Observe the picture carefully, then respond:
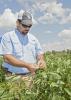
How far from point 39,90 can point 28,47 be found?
203cm

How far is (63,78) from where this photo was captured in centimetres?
434

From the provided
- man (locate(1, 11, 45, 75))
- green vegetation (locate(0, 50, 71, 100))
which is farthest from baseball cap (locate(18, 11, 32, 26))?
green vegetation (locate(0, 50, 71, 100))

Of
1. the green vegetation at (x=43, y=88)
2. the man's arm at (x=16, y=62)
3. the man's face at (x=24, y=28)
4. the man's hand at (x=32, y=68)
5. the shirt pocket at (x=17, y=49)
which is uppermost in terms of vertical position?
the man's face at (x=24, y=28)

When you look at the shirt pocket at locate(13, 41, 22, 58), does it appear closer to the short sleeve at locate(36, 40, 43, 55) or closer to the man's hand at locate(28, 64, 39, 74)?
the short sleeve at locate(36, 40, 43, 55)

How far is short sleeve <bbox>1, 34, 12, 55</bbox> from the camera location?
6.27 meters

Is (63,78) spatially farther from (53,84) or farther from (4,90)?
(4,90)

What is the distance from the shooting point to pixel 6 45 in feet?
20.6

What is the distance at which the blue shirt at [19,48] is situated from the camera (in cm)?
633

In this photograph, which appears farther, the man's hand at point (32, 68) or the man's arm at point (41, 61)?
the man's arm at point (41, 61)

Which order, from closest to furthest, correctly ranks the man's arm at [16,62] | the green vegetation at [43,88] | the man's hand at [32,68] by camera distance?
the green vegetation at [43,88], the man's hand at [32,68], the man's arm at [16,62]

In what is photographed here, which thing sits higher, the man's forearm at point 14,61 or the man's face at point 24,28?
the man's face at point 24,28

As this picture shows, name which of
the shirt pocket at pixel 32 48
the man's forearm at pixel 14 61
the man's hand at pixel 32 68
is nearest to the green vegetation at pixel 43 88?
the man's hand at pixel 32 68

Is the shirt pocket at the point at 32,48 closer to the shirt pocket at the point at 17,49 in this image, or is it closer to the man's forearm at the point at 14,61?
the shirt pocket at the point at 17,49

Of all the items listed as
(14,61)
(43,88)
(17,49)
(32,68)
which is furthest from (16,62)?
(43,88)
